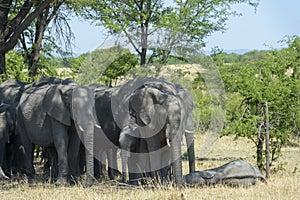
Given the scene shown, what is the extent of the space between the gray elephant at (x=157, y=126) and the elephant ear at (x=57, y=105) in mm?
1353

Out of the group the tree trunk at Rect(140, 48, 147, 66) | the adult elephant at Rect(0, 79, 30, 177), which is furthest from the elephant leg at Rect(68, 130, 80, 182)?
the tree trunk at Rect(140, 48, 147, 66)

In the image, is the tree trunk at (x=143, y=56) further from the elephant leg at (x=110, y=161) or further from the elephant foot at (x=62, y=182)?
the elephant foot at (x=62, y=182)

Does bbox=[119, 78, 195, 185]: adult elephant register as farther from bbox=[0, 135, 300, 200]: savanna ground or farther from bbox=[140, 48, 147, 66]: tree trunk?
bbox=[140, 48, 147, 66]: tree trunk

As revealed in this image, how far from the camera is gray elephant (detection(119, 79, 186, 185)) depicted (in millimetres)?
12703

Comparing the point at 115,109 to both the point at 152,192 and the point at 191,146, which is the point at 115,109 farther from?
the point at 152,192

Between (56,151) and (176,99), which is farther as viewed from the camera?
(56,151)

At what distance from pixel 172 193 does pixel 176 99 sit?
2.65m

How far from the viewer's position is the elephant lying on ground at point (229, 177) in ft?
42.9

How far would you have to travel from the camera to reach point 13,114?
16562 mm

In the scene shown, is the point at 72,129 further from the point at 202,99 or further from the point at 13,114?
the point at 202,99

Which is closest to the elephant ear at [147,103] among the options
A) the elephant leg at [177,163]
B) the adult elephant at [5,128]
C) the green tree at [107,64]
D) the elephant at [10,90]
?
the elephant leg at [177,163]

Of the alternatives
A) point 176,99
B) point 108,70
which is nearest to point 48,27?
point 108,70

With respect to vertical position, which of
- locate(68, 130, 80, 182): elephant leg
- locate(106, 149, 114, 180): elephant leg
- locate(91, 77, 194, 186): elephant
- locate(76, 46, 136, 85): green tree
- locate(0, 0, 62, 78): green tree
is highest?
locate(0, 0, 62, 78): green tree

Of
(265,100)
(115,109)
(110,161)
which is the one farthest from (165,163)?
(265,100)
